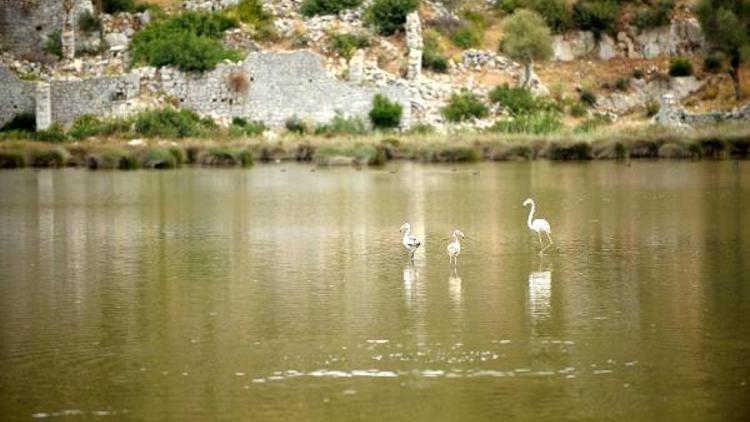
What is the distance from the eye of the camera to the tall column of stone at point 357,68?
177ft

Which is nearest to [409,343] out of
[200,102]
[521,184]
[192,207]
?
[192,207]

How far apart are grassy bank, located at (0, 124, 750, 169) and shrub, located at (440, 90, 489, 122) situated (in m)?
3.81

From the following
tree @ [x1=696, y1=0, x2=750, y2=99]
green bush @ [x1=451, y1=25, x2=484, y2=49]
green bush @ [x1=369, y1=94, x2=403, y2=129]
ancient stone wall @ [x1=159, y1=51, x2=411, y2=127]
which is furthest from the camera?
green bush @ [x1=451, y1=25, x2=484, y2=49]

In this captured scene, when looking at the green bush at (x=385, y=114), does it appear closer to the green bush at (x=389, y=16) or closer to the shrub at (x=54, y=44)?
the green bush at (x=389, y=16)

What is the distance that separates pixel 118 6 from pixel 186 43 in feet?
22.2

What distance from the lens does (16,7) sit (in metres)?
61.1

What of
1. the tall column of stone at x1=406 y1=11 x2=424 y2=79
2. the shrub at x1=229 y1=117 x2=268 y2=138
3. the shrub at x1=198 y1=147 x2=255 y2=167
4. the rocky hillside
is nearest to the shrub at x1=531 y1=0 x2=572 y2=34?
the rocky hillside

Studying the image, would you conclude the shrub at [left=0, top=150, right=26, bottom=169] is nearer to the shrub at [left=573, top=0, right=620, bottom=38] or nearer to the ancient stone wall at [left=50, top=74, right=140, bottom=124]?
the ancient stone wall at [left=50, top=74, right=140, bottom=124]

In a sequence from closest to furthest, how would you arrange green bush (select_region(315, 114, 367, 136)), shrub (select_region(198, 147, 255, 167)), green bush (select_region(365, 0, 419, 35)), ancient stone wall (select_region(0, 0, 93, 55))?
shrub (select_region(198, 147, 255, 167)) < green bush (select_region(315, 114, 367, 136)) < green bush (select_region(365, 0, 419, 35)) < ancient stone wall (select_region(0, 0, 93, 55))

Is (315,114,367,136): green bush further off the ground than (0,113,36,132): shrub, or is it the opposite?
(0,113,36,132): shrub

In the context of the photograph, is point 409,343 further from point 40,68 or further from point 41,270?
point 40,68

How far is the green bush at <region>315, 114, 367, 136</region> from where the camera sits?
51938 millimetres

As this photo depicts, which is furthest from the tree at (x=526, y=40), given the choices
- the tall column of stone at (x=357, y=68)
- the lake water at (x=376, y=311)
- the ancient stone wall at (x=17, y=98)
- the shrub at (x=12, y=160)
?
the lake water at (x=376, y=311)

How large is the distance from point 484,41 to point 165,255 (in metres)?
35.5
